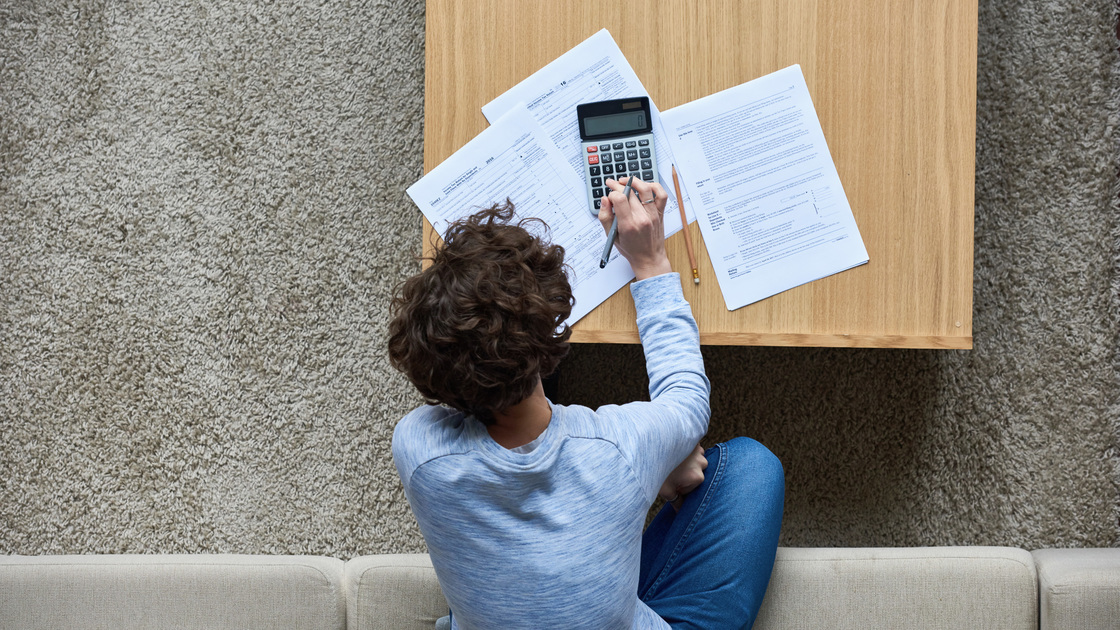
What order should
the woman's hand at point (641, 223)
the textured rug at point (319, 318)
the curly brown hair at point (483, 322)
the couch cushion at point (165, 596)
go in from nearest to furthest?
the curly brown hair at point (483, 322), the woman's hand at point (641, 223), the couch cushion at point (165, 596), the textured rug at point (319, 318)

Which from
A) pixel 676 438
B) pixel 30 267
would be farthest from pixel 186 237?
pixel 676 438

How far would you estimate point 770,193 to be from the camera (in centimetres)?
100

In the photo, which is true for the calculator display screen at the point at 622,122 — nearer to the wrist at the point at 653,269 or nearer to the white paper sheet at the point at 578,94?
the white paper sheet at the point at 578,94

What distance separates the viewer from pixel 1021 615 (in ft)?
3.46

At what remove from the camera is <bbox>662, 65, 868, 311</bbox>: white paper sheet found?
3.28ft

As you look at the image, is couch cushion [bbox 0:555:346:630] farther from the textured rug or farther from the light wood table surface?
the light wood table surface

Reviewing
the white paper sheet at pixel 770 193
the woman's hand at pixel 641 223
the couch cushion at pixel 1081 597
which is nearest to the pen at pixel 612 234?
the woman's hand at pixel 641 223

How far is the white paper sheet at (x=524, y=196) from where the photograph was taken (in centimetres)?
101

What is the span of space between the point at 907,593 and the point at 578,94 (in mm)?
860

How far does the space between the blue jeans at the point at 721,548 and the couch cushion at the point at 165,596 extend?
19.5 inches

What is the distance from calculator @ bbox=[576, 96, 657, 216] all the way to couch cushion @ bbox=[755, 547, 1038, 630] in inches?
24.0

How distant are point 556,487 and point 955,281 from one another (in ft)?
2.08

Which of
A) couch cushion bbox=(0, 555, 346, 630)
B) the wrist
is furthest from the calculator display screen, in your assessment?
couch cushion bbox=(0, 555, 346, 630)

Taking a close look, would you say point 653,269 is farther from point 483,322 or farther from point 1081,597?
point 1081,597
